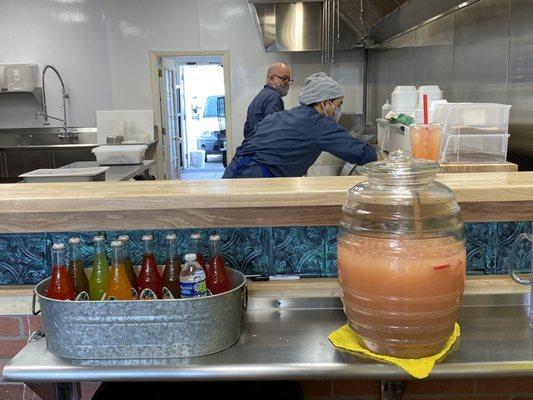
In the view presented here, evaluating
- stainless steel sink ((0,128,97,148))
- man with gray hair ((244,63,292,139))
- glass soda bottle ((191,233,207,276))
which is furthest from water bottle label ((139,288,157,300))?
stainless steel sink ((0,128,97,148))

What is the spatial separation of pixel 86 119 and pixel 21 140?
3.04ft

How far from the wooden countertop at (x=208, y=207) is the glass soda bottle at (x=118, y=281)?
5.2 inches

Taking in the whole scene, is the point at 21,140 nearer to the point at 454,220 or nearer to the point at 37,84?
the point at 37,84

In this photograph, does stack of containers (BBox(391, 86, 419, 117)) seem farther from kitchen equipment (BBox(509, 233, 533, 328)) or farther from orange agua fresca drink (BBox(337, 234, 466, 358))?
orange agua fresca drink (BBox(337, 234, 466, 358))

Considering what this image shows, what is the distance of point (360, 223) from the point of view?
1210 millimetres

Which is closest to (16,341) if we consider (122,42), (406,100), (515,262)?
(515,262)

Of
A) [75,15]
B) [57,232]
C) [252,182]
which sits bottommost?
[57,232]

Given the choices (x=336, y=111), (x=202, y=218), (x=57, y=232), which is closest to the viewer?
(x=202, y=218)

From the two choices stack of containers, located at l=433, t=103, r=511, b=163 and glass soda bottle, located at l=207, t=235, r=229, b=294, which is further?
stack of containers, located at l=433, t=103, r=511, b=163

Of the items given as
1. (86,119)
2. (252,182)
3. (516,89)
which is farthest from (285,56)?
(252,182)

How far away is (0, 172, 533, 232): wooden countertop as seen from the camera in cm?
142

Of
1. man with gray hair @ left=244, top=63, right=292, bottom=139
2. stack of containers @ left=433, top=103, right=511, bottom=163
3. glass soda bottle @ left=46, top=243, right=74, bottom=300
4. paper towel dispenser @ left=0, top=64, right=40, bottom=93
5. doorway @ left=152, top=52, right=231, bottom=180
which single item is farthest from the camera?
doorway @ left=152, top=52, right=231, bottom=180

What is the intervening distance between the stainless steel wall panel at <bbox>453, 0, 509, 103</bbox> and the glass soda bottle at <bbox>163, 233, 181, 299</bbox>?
6.93 ft

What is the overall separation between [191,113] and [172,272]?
12.1 meters
